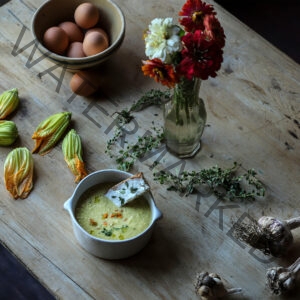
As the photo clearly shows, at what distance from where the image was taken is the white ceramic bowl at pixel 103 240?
1021 mm

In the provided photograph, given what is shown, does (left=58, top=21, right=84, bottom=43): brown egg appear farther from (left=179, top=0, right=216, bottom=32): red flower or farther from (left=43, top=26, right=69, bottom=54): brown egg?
(left=179, top=0, right=216, bottom=32): red flower

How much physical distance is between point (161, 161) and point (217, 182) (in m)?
0.14

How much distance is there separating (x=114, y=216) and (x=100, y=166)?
167 millimetres

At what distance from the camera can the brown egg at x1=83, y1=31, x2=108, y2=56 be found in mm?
1299

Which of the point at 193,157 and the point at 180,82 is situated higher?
the point at 180,82

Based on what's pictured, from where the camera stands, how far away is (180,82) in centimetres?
102

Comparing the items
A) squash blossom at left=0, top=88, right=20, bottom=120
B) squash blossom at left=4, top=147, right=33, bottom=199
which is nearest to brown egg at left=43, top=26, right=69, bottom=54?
squash blossom at left=0, top=88, right=20, bottom=120

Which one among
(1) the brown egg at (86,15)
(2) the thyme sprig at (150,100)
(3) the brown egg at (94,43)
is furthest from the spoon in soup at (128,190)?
(1) the brown egg at (86,15)

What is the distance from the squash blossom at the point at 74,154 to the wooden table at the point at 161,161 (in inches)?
0.7

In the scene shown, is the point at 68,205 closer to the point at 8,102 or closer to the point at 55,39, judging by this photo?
the point at 8,102

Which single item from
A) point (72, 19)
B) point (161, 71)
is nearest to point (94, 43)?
point (72, 19)

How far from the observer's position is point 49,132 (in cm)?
124

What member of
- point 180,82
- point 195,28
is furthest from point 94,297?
point 195,28

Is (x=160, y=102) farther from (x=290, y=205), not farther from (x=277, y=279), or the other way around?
(x=277, y=279)
